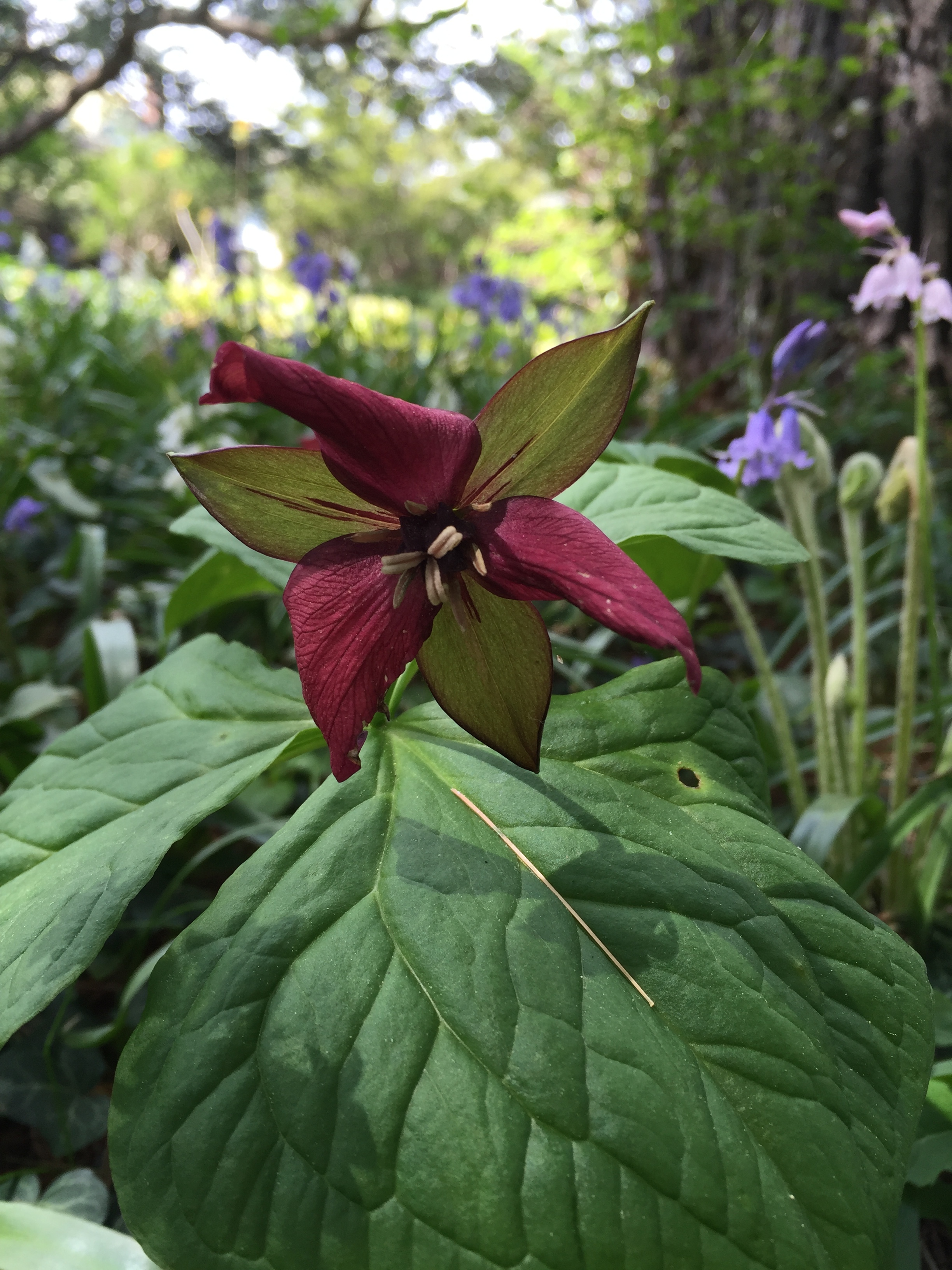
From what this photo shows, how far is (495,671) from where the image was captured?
695mm

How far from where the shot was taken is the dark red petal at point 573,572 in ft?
1.84

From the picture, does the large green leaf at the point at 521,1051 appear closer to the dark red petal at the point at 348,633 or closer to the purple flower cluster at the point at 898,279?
the dark red petal at the point at 348,633

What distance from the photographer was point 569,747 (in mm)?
789

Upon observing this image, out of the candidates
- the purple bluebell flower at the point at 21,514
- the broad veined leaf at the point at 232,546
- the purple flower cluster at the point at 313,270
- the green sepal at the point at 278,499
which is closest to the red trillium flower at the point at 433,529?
the green sepal at the point at 278,499

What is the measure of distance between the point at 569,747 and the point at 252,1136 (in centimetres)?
41

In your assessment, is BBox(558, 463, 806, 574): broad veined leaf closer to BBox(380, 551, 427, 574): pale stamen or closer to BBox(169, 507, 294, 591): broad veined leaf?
BBox(380, 551, 427, 574): pale stamen

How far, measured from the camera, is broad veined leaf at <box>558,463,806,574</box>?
83cm

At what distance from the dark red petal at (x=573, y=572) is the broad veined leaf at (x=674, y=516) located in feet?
0.40

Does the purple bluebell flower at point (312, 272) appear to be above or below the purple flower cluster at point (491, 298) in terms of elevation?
above

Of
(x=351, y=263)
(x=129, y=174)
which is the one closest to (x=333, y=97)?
(x=351, y=263)

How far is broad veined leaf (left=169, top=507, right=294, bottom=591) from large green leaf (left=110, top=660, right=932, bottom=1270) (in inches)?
Result: 15.5

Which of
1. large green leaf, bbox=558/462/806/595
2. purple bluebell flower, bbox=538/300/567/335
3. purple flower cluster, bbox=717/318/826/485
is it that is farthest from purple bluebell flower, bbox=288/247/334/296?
large green leaf, bbox=558/462/806/595

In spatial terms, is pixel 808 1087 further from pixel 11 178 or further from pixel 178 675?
pixel 11 178

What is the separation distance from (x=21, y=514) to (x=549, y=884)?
7.58 feet
